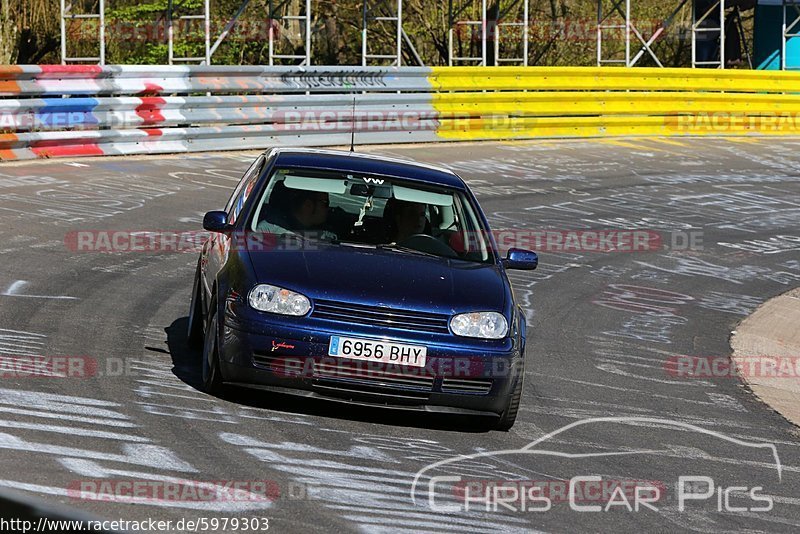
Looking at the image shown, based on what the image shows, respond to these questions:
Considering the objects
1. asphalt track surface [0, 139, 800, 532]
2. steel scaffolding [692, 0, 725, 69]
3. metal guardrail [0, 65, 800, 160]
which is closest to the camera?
asphalt track surface [0, 139, 800, 532]

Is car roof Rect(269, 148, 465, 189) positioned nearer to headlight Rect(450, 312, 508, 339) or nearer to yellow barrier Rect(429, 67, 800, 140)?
headlight Rect(450, 312, 508, 339)

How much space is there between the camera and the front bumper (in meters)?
6.87

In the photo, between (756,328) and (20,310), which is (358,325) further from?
(756,328)

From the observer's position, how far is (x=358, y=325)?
6910 millimetres

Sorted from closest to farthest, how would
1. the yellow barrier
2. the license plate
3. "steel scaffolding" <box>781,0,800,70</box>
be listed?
the license plate
the yellow barrier
"steel scaffolding" <box>781,0,800,70</box>

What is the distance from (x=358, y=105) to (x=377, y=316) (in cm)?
1452

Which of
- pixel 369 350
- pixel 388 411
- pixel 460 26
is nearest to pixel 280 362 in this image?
pixel 369 350

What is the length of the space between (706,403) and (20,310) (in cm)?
460

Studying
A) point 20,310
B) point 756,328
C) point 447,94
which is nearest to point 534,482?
point 20,310

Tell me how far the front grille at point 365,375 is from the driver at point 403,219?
1.28m

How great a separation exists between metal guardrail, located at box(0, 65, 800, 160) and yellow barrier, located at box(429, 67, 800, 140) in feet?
0.07

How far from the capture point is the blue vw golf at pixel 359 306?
6891mm
